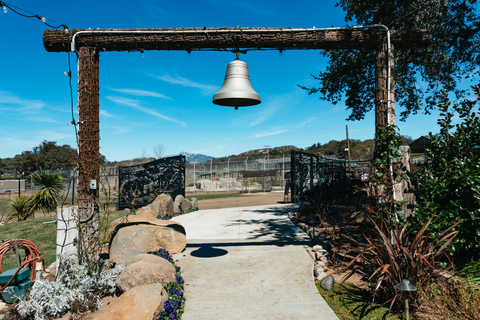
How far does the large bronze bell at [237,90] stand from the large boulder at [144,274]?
91.5 inches

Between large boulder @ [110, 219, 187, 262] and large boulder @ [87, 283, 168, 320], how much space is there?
6.71 feet

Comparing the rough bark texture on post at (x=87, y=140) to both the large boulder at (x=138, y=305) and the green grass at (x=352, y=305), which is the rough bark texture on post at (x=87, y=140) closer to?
the large boulder at (x=138, y=305)

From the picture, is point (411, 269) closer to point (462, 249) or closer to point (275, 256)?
point (462, 249)

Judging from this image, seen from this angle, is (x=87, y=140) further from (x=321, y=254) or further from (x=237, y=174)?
A: (x=237, y=174)

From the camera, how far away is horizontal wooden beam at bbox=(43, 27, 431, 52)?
4.55m

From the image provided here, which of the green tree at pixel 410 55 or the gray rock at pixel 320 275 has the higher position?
the green tree at pixel 410 55

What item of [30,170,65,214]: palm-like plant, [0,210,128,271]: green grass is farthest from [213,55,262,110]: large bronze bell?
[30,170,65,214]: palm-like plant

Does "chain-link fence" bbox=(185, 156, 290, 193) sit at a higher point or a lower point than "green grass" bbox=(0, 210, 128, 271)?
higher

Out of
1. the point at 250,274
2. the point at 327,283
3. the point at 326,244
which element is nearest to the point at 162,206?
the point at 326,244

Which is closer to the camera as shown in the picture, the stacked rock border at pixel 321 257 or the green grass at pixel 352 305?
the green grass at pixel 352 305

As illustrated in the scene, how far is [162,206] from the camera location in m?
10.2

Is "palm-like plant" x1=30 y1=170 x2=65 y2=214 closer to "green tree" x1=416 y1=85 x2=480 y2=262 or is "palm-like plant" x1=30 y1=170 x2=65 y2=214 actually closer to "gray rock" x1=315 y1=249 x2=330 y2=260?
"gray rock" x1=315 y1=249 x2=330 y2=260

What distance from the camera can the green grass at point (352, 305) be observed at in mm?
3506

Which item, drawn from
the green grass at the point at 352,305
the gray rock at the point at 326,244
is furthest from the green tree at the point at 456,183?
the gray rock at the point at 326,244
